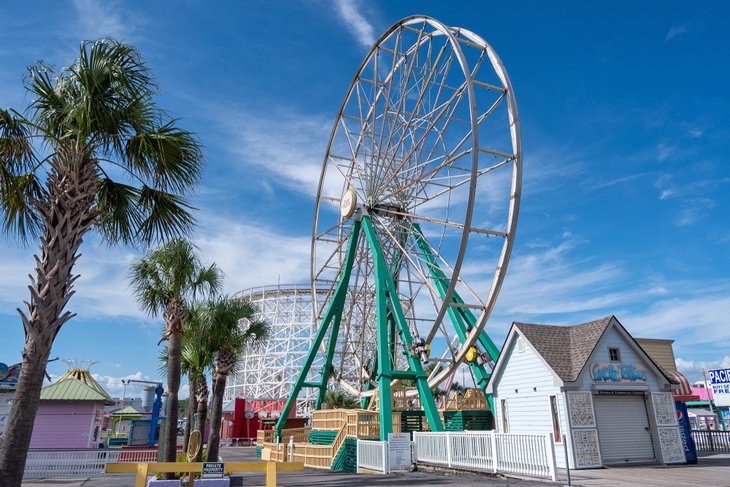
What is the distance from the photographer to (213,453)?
57.2 ft

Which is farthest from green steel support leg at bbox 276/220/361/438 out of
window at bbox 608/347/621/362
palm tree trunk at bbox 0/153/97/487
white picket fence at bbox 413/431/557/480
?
palm tree trunk at bbox 0/153/97/487

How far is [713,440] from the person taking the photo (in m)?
21.6

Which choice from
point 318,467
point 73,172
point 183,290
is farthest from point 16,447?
point 318,467

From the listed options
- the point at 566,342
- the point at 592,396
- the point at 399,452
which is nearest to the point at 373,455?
the point at 399,452

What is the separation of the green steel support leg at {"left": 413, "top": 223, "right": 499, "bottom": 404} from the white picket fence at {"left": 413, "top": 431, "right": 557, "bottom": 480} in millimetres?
4627

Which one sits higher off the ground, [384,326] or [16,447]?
[384,326]

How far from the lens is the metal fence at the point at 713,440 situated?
65.6ft

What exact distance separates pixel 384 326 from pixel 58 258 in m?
11.3

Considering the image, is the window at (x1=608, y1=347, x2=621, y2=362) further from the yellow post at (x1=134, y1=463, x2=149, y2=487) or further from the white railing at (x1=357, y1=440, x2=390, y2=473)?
the yellow post at (x1=134, y1=463, x2=149, y2=487)

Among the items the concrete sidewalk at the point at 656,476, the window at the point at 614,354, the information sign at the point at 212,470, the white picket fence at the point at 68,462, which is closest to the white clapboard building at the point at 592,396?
the window at the point at 614,354

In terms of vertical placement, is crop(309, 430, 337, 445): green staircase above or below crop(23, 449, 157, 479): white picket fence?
above

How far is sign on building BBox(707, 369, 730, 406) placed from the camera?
17.7 meters

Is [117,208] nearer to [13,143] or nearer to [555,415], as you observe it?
[13,143]

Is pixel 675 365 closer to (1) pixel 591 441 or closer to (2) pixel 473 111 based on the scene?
(1) pixel 591 441
